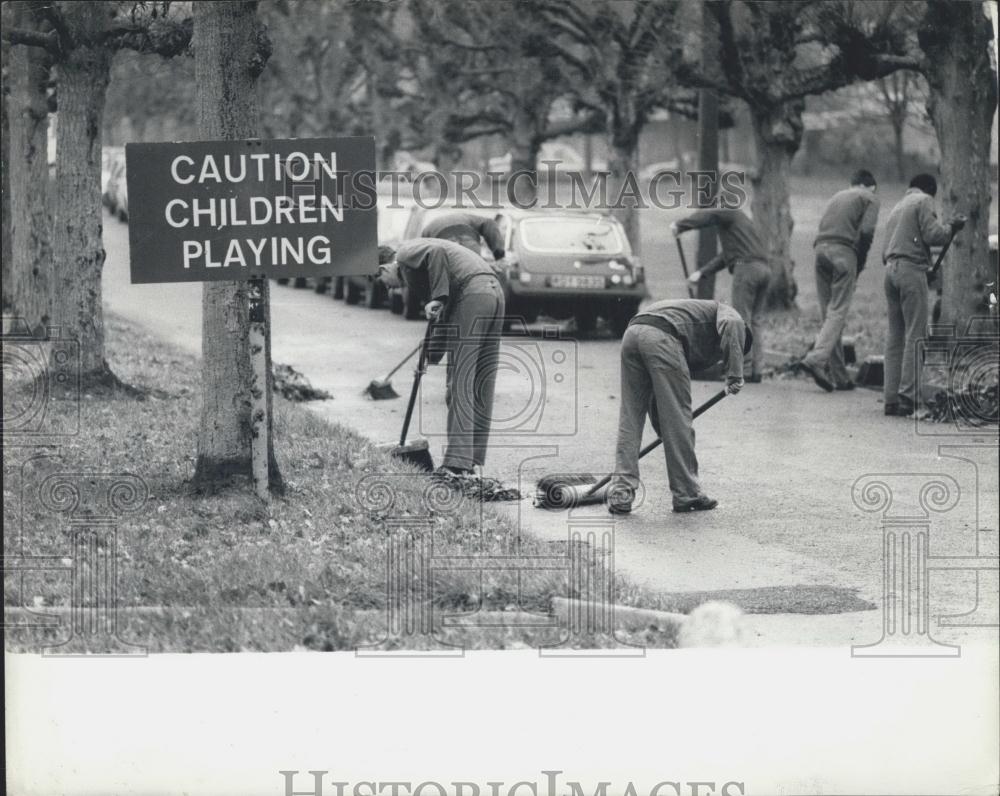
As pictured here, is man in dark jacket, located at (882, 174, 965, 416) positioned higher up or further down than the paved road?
higher up

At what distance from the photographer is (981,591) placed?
26.0 feet

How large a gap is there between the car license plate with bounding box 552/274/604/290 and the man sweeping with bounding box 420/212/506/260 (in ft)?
26.2

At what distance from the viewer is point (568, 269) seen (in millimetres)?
19766

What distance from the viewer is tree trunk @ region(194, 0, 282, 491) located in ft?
29.0

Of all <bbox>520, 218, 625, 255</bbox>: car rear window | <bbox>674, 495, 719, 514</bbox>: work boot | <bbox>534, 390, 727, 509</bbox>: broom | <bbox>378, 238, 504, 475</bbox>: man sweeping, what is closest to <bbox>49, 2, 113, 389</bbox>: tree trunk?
<bbox>378, 238, 504, 475</bbox>: man sweeping

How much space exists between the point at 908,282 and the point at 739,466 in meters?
2.94

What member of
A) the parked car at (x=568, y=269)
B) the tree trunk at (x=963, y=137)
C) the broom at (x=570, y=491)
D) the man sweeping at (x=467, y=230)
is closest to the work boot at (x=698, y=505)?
the broom at (x=570, y=491)

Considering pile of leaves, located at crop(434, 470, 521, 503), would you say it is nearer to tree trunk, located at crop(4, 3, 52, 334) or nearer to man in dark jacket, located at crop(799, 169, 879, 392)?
man in dark jacket, located at crop(799, 169, 879, 392)

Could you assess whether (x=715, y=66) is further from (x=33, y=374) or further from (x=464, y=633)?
(x=464, y=633)

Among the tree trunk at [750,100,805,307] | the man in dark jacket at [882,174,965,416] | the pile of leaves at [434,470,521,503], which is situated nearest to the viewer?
the pile of leaves at [434,470,521,503]

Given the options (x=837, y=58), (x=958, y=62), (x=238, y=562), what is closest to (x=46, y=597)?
(x=238, y=562)

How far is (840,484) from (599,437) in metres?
2.54

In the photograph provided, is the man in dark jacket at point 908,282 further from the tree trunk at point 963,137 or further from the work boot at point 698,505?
the work boot at point 698,505

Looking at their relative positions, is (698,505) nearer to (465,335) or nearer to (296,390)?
(465,335)
